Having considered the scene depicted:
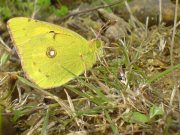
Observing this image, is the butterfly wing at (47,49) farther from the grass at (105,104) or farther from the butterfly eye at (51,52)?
the grass at (105,104)

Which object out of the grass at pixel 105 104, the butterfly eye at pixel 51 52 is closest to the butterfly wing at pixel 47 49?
the butterfly eye at pixel 51 52

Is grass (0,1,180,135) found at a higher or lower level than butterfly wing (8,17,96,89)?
lower

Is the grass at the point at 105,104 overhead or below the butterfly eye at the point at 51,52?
below

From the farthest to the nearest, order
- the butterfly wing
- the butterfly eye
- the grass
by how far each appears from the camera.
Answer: the butterfly eye
the butterfly wing
the grass

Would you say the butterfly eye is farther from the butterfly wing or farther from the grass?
the grass

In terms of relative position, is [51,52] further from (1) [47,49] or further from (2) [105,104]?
(2) [105,104]

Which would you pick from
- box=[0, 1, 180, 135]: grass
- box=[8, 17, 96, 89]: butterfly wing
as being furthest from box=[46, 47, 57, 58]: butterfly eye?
box=[0, 1, 180, 135]: grass

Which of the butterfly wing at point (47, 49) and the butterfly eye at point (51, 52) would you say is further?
the butterfly eye at point (51, 52)

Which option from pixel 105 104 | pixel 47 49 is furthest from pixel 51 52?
pixel 105 104
